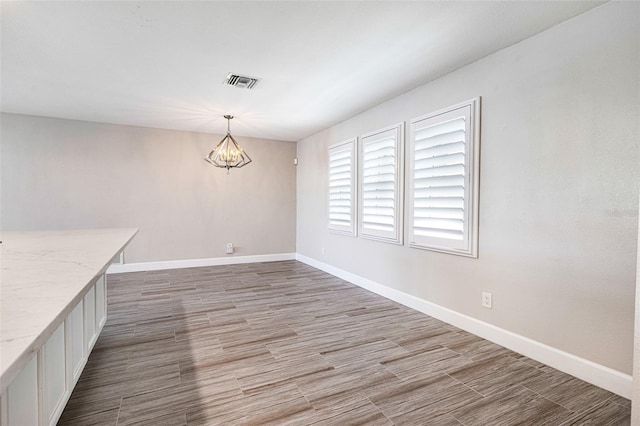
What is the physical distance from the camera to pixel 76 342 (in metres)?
1.89

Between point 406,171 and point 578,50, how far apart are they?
1.76 metres

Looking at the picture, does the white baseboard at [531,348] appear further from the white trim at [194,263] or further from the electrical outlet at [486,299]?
the white trim at [194,263]

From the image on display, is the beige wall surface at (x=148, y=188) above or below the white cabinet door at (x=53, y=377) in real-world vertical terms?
above

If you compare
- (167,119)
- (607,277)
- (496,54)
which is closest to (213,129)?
(167,119)

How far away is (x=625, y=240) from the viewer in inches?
77.5

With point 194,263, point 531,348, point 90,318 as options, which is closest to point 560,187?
point 531,348

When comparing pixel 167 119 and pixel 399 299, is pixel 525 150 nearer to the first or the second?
pixel 399 299

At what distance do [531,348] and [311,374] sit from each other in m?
1.69

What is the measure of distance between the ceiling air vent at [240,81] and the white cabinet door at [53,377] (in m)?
2.58

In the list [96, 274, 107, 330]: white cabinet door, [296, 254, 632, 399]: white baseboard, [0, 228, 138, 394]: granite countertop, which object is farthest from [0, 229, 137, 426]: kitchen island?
[296, 254, 632, 399]: white baseboard

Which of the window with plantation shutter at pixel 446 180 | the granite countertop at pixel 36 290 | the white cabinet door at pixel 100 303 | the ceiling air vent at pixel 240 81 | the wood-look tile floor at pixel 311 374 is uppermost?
the ceiling air vent at pixel 240 81

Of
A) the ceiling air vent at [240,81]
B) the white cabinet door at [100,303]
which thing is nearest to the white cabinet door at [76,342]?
the white cabinet door at [100,303]

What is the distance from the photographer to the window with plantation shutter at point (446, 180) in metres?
2.88

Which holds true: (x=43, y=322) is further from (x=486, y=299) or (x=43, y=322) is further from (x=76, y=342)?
(x=486, y=299)
